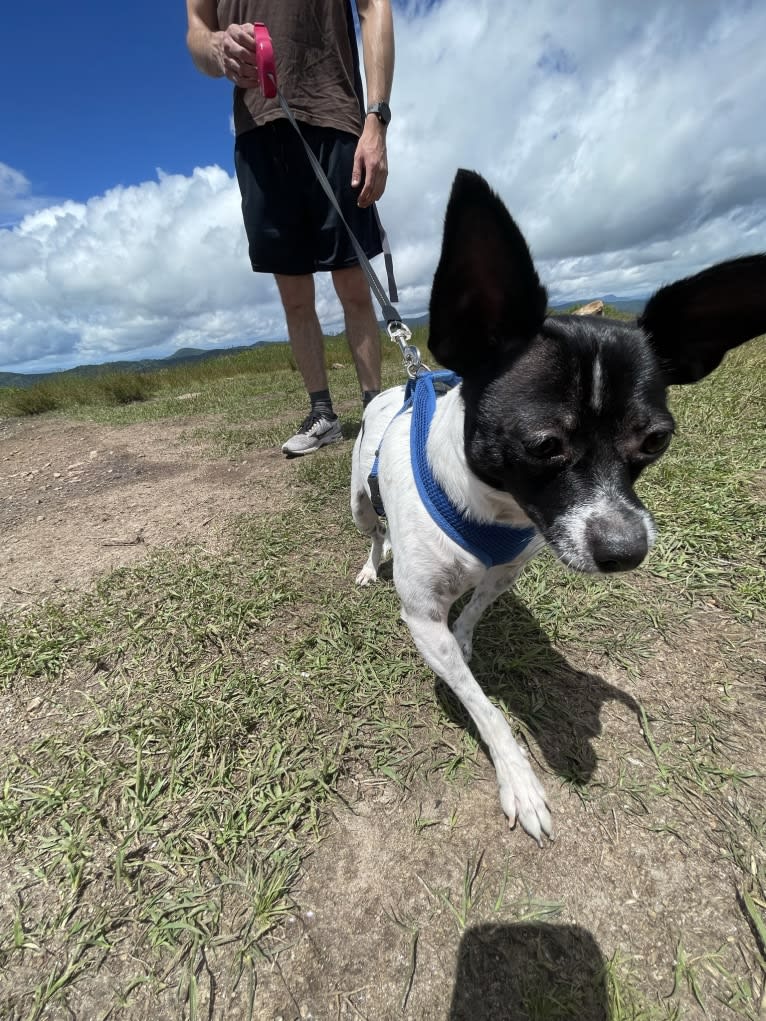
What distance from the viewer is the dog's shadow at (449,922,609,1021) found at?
1.13m

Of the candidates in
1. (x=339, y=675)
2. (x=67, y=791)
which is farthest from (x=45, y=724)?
(x=339, y=675)

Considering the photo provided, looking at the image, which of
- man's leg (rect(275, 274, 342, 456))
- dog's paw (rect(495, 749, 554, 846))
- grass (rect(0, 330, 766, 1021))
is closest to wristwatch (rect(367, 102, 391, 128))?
man's leg (rect(275, 274, 342, 456))

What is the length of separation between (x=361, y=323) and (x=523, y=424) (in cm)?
322

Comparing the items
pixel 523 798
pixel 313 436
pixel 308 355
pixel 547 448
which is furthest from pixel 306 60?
pixel 523 798

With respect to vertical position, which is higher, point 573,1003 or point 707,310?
point 707,310

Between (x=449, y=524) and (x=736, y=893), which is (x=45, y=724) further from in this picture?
(x=736, y=893)

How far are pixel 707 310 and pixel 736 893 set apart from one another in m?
1.77

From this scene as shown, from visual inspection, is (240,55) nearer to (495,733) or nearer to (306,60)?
Result: (306,60)

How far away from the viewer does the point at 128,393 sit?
11.1 meters

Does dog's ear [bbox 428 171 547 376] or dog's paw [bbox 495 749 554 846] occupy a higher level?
dog's ear [bbox 428 171 547 376]

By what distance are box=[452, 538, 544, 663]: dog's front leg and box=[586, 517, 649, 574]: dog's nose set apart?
1.35 feet

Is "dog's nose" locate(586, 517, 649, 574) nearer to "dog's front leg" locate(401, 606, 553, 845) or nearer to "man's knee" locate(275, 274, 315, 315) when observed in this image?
"dog's front leg" locate(401, 606, 553, 845)

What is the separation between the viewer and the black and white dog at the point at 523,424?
144cm

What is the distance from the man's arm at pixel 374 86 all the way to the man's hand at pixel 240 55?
786 millimetres
